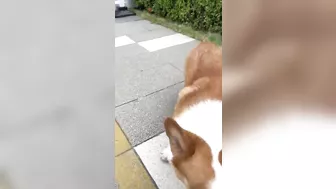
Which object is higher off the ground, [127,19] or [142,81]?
[127,19]

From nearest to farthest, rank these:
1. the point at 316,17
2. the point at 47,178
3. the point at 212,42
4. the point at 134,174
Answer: the point at 316,17 < the point at 47,178 < the point at 134,174 < the point at 212,42

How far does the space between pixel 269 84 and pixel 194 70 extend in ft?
3.89

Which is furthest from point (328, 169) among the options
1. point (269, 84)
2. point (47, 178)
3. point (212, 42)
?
point (212, 42)

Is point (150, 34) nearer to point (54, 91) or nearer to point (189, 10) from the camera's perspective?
point (189, 10)

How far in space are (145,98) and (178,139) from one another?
760mm

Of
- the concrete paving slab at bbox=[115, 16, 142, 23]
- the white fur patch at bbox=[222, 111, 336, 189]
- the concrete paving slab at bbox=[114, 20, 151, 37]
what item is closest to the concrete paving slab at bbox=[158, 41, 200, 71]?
the concrete paving slab at bbox=[114, 20, 151, 37]

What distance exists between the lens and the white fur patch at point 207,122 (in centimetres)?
87

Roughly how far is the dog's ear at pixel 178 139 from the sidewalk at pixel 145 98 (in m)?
0.25

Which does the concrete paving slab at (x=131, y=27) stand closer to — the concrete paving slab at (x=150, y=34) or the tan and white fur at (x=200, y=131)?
the concrete paving slab at (x=150, y=34)

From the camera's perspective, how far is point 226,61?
276 mm

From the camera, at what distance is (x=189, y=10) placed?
274cm

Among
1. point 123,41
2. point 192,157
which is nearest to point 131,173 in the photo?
point 192,157

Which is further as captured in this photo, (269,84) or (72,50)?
(72,50)

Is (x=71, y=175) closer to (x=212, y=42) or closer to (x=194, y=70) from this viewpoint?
(x=194, y=70)
